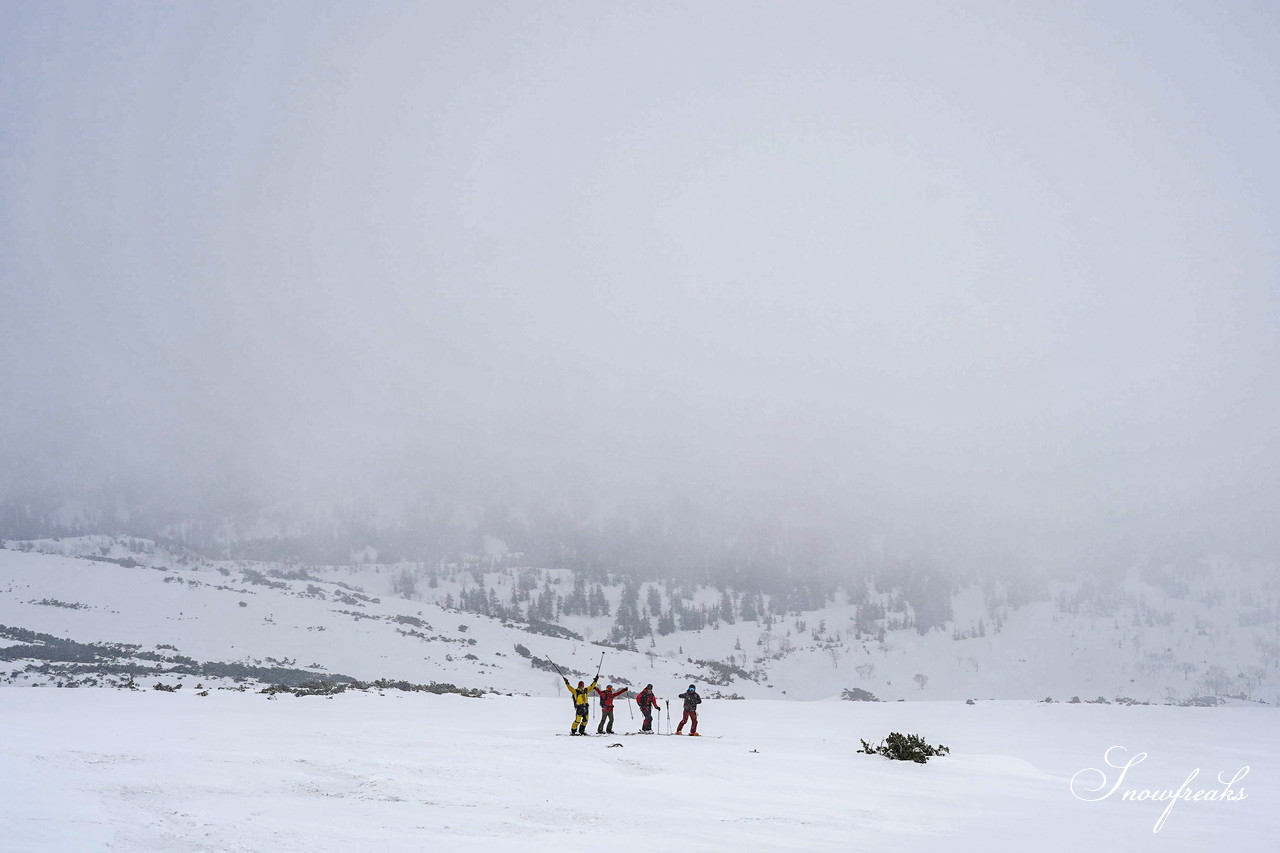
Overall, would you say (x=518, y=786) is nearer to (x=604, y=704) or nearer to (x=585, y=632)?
(x=604, y=704)

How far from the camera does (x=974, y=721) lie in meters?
28.8

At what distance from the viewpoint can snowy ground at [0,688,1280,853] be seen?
8.15m

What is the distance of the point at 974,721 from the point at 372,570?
113 metres

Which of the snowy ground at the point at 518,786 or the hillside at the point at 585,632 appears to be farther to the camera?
the hillside at the point at 585,632

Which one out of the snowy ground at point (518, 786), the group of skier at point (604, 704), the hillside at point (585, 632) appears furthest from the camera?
the hillside at point (585, 632)

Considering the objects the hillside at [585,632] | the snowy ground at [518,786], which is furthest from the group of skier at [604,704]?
the hillside at [585,632]

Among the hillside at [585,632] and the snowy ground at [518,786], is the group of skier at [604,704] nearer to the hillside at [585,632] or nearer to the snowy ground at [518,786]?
the snowy ground at [518,786]

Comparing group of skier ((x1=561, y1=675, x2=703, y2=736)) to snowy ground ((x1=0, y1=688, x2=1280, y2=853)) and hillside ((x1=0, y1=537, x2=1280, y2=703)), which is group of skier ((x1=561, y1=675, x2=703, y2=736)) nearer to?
snowy ground ((x1=0, y1=688, x2=1280, y2=853))

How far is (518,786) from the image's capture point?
12.0 meters

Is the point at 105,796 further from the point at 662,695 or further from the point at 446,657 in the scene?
the point at 662,695

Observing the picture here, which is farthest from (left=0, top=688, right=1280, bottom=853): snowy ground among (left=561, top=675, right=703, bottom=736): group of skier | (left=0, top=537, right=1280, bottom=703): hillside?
(left=0, top=537, right=1280, bottom=703): hillside

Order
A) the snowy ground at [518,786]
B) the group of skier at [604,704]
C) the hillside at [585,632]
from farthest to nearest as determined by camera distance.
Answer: the hillside at [585,632] < the group of skier at [604,704] < the snowy ground at [518,786]

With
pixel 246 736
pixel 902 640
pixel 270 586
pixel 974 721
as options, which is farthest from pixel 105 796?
pixel 902 640

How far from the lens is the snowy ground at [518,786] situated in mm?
8148
